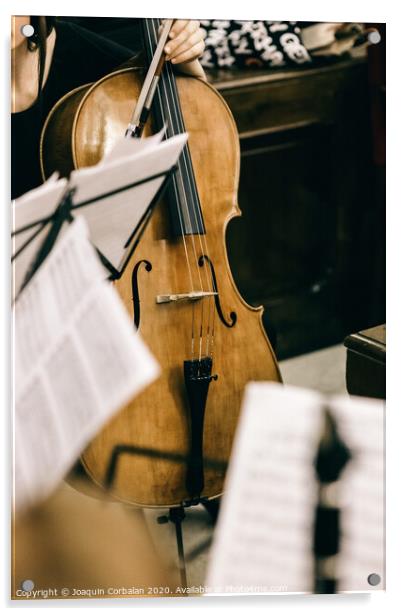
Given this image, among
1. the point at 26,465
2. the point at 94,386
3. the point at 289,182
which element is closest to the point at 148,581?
the point at 26,465

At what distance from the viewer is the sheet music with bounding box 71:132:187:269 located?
3.29ft

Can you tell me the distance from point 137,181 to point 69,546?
1.90 ft

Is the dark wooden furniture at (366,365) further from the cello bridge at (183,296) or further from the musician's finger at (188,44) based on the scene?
the musician's finger at (188,44)

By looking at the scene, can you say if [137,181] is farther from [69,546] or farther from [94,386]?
[69,546]

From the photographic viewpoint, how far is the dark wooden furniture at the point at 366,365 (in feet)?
4.62

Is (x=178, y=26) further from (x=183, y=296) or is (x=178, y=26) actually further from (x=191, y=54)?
(x=183, y=296)

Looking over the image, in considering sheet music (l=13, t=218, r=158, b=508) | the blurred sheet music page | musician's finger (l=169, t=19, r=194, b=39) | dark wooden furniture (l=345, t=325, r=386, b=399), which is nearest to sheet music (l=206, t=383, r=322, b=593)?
the blurred sheet music page

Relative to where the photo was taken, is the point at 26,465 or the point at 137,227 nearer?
the point at 26,465

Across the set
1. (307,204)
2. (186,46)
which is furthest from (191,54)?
(307,204)

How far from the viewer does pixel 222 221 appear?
4.38 feet

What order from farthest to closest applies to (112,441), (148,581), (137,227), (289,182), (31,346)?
(289,182)
(148,581)
(112,441)
(137,227)
(31,346)

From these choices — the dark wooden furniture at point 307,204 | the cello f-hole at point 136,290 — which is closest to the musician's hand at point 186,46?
the dark wooden furniture at point 307,204

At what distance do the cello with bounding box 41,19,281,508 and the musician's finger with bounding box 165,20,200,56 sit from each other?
0.03m

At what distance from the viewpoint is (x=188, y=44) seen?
52.0 inches
